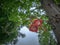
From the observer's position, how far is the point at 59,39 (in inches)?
97.8

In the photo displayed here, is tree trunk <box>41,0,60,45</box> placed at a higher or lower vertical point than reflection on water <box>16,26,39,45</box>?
higher

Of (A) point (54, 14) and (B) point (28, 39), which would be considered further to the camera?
(B) point (28, 39)

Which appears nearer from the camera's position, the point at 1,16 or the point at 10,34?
the point at 1,16

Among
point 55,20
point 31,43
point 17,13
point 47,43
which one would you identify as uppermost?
point 55,20

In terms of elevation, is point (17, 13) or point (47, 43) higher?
point (17, 13)

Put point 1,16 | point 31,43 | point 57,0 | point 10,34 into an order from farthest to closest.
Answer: point 31,43, point 10,34, point 1,16, point 57,0

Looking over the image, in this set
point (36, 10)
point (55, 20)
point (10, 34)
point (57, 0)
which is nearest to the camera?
point (55, 20)

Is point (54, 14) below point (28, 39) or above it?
above

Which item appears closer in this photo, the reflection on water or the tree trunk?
the tree trunk

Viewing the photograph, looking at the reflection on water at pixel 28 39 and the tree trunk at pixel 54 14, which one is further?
the reflection on water at pixel 28 39

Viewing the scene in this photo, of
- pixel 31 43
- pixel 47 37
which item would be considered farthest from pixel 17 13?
pixel 31 43

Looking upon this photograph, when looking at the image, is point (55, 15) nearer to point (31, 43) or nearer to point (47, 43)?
point (47, 43)

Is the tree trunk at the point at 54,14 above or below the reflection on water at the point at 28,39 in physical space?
above

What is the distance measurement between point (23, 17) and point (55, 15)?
5.25 ft
